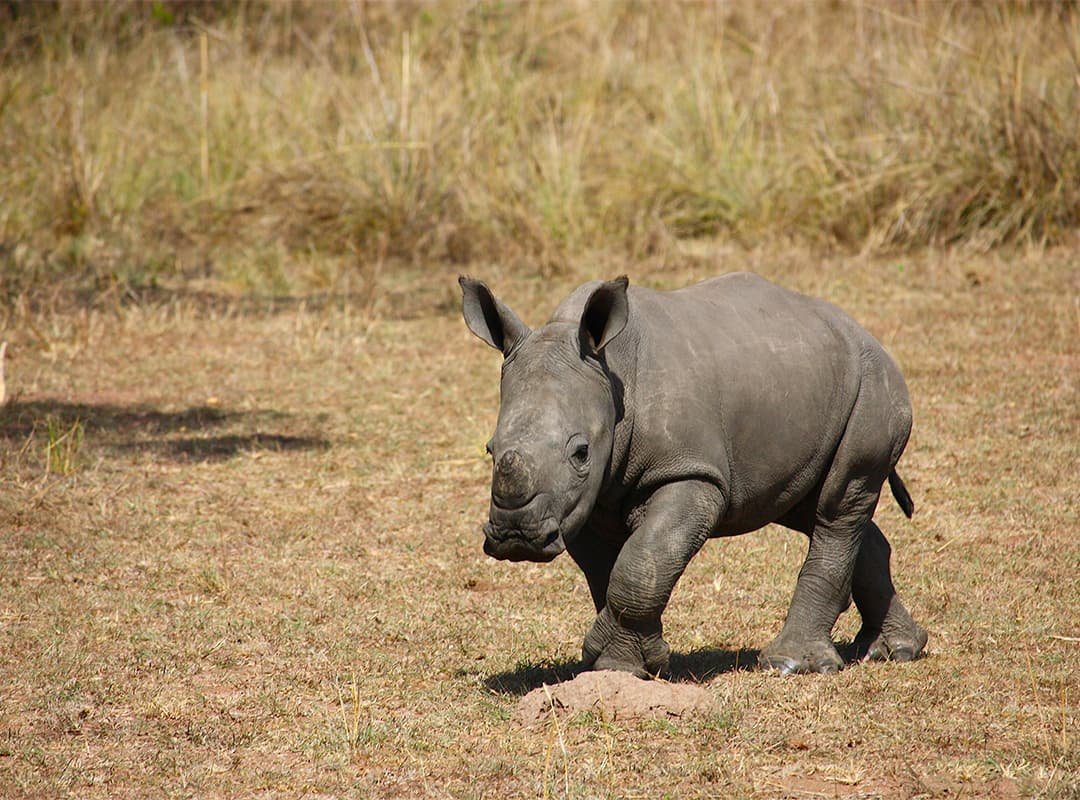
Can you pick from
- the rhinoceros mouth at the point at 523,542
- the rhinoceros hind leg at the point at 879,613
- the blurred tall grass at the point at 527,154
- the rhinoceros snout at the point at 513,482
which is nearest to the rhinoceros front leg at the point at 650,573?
the rhinoceros mouth at the point at 523,542

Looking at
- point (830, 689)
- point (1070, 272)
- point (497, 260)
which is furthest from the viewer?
point (497, 260)

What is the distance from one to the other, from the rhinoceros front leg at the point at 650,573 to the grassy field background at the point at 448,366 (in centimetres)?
33

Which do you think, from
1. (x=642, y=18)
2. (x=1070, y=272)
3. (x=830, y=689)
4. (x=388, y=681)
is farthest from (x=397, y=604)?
(x=642, y=18)

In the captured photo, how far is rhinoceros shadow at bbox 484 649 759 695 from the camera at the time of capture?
212 inches

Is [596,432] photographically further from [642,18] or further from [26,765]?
[642,18]

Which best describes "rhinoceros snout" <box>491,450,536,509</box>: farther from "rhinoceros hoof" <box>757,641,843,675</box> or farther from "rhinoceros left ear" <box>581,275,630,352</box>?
"rhinoceros hoof" <box>757,641,843,675</box>

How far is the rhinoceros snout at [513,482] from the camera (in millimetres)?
4484

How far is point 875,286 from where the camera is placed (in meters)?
12.0

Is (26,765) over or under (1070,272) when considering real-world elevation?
over

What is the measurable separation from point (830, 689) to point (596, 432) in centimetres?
131

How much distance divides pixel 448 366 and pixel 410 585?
4.07m

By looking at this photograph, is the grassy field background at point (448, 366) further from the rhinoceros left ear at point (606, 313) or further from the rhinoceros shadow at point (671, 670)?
the rhinoceros left ear at point (606, 313)

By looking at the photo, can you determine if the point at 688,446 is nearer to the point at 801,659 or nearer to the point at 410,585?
the point at 801,659

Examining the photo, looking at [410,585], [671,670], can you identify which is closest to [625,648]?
[671,670]
